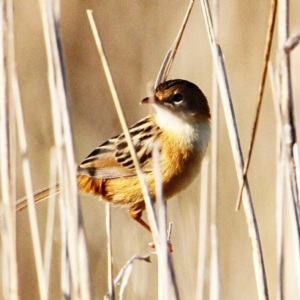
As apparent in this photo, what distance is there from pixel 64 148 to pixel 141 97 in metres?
2.76

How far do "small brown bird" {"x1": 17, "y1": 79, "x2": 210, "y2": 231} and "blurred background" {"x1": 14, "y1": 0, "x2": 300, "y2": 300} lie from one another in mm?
714

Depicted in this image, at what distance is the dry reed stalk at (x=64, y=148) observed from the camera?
206 centimetres

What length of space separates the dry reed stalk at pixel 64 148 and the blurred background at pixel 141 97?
2.27 metres

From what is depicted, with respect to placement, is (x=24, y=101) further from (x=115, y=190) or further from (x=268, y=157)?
(x=268, y=157)

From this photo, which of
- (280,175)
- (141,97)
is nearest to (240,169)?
(280,175)

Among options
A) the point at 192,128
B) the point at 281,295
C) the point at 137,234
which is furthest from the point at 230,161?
the point at 281,295

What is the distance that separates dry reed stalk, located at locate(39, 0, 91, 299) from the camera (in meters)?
2.06

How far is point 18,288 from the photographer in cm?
222

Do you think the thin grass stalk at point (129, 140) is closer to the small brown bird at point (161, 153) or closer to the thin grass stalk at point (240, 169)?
the thin grass stalk at point (240, 169)

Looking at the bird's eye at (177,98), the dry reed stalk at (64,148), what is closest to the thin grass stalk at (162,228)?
the dry reed stalk at (64,148)

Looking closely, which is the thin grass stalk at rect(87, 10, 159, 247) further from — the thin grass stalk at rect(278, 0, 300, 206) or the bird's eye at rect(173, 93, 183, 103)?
the bird's eye at rect(173, 93, 183, 103)

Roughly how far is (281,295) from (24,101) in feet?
10.2

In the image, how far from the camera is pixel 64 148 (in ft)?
6.88

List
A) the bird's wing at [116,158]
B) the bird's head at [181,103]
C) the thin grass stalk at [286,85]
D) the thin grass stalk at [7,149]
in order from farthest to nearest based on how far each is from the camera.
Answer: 1. the bird's wing at [116,158]
2. the bird's head at [181,103]
3. the thin grass stalk at [7,149]
4. the thin grass stalk at [286,85]
